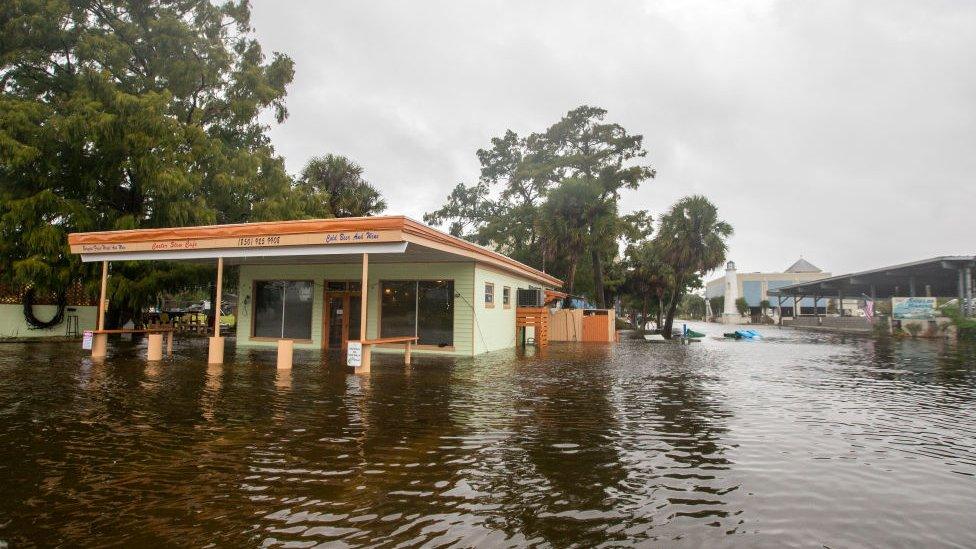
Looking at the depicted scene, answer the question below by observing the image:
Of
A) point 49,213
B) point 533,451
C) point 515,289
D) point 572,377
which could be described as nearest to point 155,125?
point 49,213

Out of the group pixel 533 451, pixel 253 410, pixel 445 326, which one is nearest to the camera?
pixel 533 451

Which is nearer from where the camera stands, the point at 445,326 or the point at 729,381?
the point at 729,381

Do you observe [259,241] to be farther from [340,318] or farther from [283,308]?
[283,308]

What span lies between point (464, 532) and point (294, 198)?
21.7 m

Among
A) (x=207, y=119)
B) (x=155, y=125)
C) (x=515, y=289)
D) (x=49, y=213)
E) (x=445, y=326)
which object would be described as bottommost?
(x=445, y=326)

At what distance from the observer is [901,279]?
120 feet

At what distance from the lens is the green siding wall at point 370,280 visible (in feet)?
52.5

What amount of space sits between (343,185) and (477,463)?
28.1 metres

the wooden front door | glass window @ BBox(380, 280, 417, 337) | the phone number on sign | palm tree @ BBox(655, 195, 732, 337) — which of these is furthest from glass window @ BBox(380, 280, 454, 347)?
palm tree @ BBox(655, 195, 732, 337)

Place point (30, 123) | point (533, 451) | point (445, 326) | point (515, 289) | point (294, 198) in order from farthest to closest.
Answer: point (294, 198) → point (515, 289) → point (30, 123) → point (445, 326) → point (533, 451)

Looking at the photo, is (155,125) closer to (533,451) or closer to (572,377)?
(572,377)

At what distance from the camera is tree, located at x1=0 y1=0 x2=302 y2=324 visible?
1775cm

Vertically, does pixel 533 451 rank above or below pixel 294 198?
below

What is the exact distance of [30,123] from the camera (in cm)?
1742
